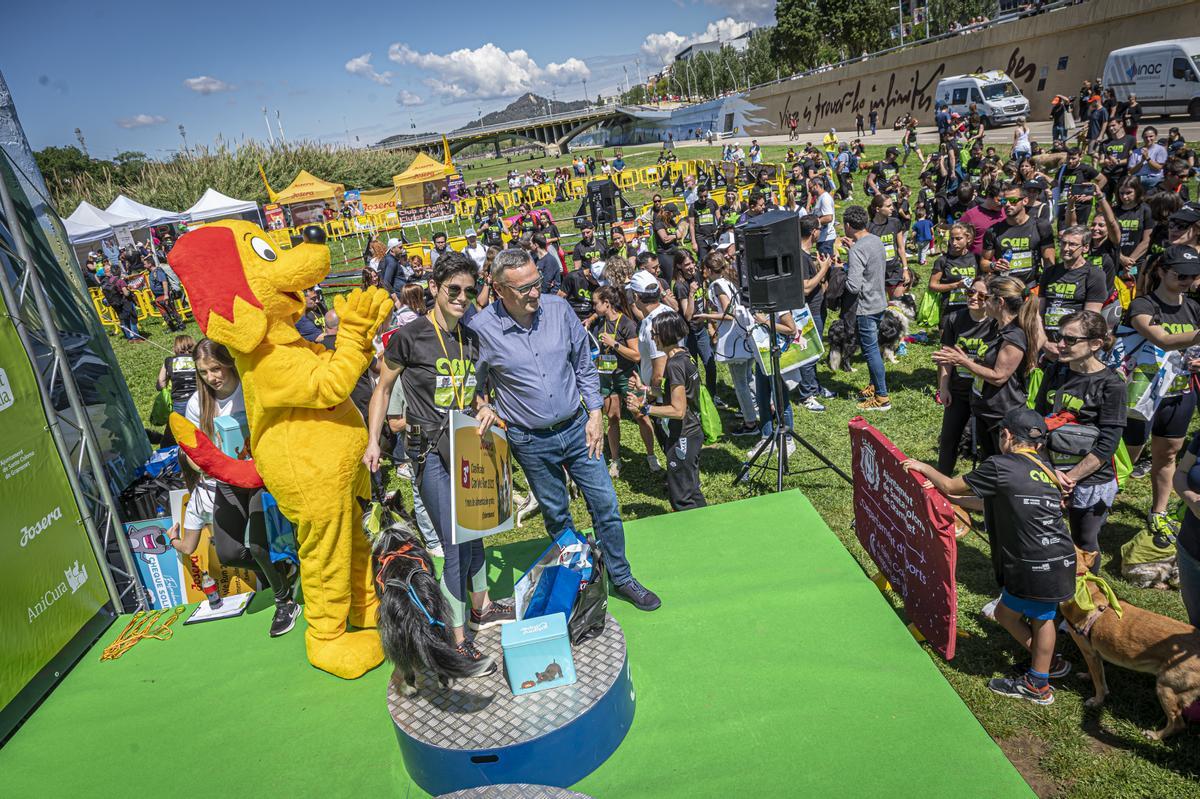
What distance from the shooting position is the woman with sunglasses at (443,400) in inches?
145

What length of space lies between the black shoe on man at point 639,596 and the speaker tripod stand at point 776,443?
208cm

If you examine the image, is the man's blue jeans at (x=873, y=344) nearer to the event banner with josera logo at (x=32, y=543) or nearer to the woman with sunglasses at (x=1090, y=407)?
the woman with sunglasses at (x=1090, y=407)

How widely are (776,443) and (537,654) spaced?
406cm

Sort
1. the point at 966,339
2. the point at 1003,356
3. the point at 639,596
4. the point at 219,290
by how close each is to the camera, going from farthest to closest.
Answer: the point at 966,339 < the point at 1003,356 < the point at 639,596 < the point at 219,290

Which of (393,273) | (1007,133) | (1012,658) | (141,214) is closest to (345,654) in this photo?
(1012,658)

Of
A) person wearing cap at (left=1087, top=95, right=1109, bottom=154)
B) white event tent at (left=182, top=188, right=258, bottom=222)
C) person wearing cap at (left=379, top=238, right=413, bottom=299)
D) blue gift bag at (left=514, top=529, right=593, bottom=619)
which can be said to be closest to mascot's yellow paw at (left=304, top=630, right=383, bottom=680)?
blue gift bag at (left=514, top=529, right=593, bottom=619)

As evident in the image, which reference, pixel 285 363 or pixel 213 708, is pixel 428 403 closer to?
pixel 285 363

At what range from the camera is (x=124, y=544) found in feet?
16.3

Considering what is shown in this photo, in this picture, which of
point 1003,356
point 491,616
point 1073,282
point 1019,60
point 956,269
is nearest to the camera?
point 491,616

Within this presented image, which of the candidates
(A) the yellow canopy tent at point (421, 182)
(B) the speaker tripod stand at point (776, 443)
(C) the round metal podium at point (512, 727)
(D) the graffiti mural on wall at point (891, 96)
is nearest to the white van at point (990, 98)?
(D) the graffiti mural on wall at point (891, 96)

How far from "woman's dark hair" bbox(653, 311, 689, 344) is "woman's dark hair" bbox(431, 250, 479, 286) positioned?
152 cm

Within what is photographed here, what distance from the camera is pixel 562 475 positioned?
3977mm

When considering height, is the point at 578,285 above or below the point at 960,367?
above

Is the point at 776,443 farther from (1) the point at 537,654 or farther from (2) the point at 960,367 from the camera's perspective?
(1) the point at 537,654
